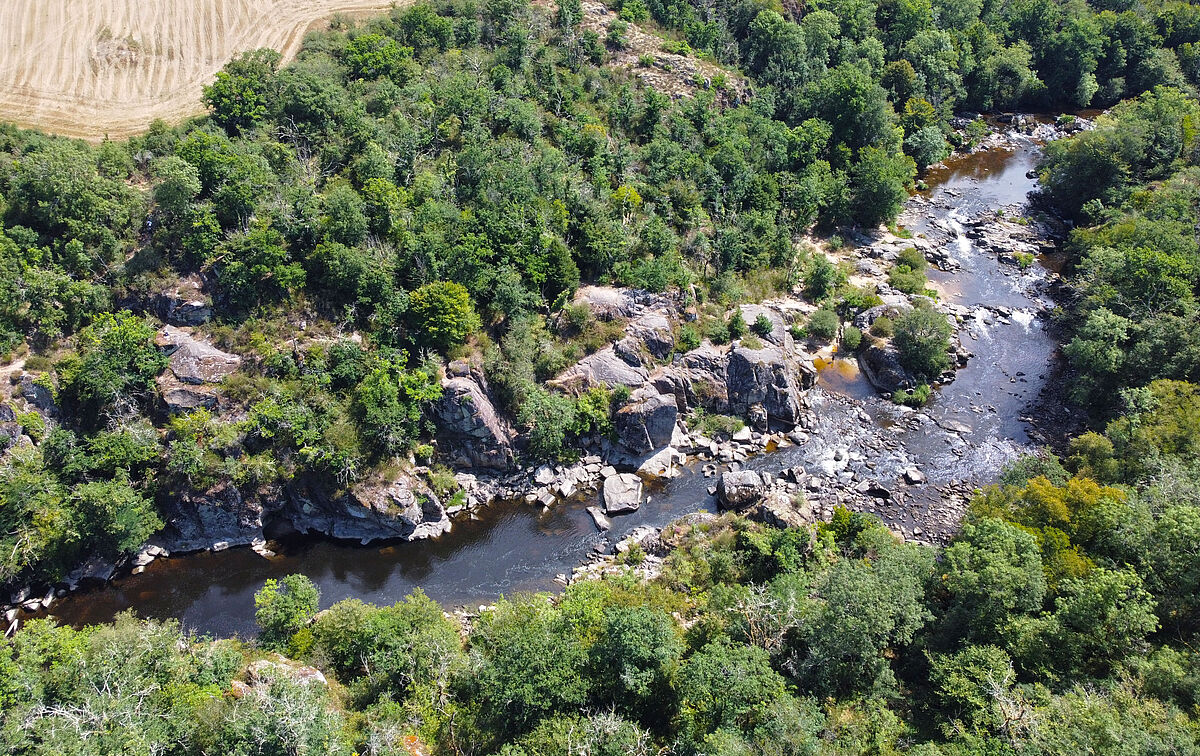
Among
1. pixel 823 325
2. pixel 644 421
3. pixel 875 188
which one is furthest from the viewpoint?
pixel 875 188

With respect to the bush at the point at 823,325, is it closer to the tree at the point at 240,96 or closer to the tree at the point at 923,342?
the tree at the point at 923,342

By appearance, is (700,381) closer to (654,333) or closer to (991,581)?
(654,333)

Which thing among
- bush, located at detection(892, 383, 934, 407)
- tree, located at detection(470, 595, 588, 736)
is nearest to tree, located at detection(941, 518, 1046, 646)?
tree, located at detection(470, 595, 588, 736)

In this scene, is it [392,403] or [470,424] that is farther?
[470,424]

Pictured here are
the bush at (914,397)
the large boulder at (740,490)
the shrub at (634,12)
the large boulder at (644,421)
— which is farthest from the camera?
the shrub at (634,12)

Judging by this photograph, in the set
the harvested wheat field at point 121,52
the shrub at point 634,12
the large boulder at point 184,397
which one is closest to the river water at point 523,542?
the large boulder at point 184,397

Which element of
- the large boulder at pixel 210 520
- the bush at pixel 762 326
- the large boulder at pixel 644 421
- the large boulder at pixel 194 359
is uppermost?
the bush at pixel 762 326

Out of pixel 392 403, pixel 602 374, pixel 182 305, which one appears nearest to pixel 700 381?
pixel 602 374
